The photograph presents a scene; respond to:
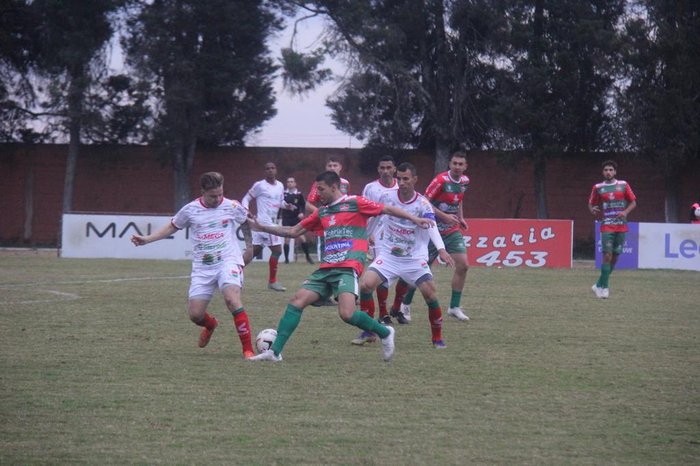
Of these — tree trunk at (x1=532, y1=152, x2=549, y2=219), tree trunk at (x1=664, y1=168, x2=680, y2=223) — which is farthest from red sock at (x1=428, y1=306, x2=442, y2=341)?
tree trunk at (x1=532, y1=152, x2=549, y2=219)

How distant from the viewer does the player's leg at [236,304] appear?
30.8 feet

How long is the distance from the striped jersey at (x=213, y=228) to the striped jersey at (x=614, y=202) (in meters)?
8.77

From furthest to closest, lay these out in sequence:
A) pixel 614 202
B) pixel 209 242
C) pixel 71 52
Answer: pixel 71 52 < pixel 614 202 < pixel 209 242

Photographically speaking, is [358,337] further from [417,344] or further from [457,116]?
[457,116]

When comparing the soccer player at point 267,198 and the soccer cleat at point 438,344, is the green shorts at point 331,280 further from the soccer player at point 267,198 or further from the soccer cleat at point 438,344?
the soccer player at point 267,198

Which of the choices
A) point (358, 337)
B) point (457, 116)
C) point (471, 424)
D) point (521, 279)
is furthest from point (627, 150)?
point (471, 424)

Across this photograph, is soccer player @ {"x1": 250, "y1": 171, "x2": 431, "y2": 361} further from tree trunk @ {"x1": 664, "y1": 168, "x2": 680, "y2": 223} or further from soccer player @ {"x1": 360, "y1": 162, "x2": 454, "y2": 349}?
tree trunk @ {"x1": 664, "y1": 168, "x2": 680, "y2": 223}

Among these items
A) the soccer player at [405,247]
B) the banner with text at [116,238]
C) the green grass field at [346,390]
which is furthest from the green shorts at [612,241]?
the banner with text at [116,238]

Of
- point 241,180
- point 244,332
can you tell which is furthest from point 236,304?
point 241,180

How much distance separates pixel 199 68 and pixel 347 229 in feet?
96.5

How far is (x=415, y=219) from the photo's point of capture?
934cm

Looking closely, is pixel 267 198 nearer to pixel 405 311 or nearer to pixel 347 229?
pixel 405 311

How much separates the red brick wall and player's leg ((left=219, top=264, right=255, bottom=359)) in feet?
90.5

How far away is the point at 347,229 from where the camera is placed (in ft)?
30.4
